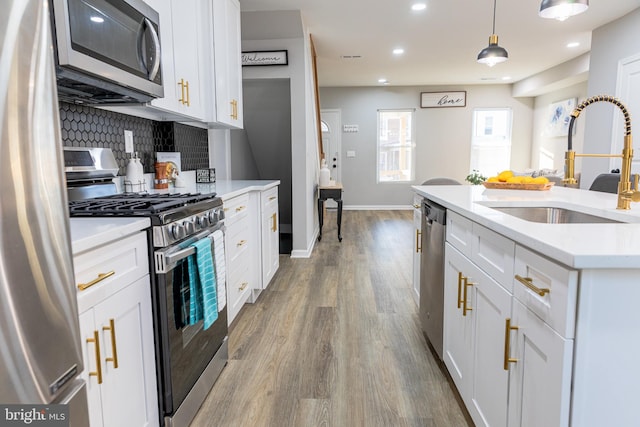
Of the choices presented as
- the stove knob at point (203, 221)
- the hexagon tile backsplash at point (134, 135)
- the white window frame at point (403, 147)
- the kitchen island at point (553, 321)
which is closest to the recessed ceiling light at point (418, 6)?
the hexagon tile backsplash at point (134, 135)

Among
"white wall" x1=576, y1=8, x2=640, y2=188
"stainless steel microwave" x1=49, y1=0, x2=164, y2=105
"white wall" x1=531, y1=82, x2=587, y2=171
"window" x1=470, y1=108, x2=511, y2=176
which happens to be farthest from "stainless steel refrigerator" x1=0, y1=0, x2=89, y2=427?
"window" x1=470, y1=108, x2=511, y2=176

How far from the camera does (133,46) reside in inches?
69.6

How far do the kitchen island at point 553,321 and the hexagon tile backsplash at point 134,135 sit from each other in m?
1.81

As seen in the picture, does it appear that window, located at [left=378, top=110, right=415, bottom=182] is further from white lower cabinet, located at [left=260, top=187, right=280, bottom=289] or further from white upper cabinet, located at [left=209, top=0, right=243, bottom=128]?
white upper cabinet, located at [left=209, top=0, right=243, bottom=128]

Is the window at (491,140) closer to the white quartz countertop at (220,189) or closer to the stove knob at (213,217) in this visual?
the white quartz countertop at (220,189)

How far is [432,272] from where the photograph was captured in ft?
7.29

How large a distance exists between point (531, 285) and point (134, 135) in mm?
2287

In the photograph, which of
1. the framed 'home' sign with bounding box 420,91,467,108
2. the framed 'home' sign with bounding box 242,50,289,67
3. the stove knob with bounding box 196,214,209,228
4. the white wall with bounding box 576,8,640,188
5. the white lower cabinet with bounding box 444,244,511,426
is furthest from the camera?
the framed 'home' sign with bounding box 420,91,467,108

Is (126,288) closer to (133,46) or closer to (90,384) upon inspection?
(90,384)

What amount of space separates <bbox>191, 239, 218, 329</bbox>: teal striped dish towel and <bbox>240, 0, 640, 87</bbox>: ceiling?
2879mm

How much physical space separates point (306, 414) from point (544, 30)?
511 cm

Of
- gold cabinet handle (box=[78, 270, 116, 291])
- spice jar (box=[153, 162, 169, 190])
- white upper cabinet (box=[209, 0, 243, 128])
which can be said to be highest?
white upper cabinet (box=[209, 0, 243, 128])

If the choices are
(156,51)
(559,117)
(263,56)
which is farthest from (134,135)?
(559,117)

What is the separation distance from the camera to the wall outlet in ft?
7.59
